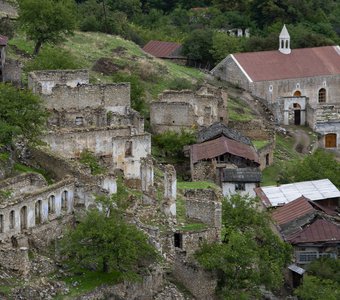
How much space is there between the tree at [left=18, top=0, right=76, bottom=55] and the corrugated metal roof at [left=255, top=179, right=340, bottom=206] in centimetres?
1755

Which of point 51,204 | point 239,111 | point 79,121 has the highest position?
point 239,111

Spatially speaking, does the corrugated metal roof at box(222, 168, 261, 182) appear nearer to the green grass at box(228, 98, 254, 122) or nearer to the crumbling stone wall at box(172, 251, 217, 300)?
the green grass at box(228, 98, 254, 122)

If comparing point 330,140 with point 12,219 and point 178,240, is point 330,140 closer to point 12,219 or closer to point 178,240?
point 178,240

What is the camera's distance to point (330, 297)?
4900 cm

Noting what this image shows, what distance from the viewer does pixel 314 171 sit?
64.7 metres

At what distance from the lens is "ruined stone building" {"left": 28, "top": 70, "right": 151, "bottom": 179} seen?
56.5m

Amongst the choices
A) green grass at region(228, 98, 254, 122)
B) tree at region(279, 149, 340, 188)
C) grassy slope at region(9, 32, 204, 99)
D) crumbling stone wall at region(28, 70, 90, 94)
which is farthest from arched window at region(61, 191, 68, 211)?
→ green grass at region(228, 98, 254, 122)

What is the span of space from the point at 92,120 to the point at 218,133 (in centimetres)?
876

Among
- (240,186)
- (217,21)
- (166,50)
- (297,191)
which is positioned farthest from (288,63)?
(297,191)

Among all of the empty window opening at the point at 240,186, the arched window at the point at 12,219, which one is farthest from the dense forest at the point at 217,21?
the arched window at the point at 12,219

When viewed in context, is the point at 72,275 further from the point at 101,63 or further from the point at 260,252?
the point at 101,63

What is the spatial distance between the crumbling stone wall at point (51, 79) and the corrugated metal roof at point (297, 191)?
11.2m

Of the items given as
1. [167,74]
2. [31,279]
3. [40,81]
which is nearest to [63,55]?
[40,81]

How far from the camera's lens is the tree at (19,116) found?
5244 cm
